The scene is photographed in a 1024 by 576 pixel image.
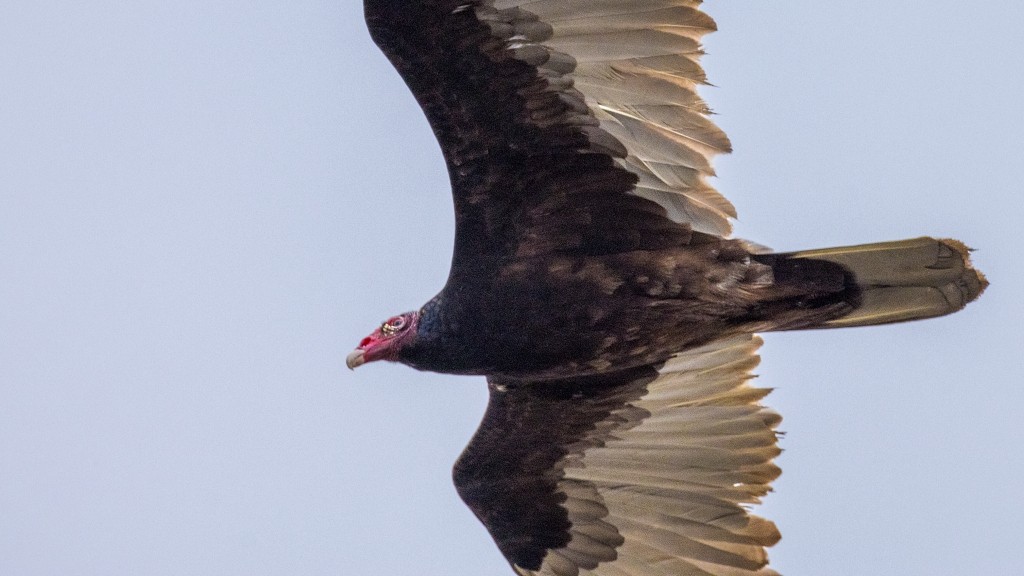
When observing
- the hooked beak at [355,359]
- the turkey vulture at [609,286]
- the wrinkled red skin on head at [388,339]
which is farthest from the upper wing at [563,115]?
the hooked beak at [355,359]

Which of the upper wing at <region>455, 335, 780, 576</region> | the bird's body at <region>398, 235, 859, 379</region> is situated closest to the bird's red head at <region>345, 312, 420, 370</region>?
the bird's body at <region>398, 235, 859, 379</region>

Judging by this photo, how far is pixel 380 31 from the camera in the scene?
6.71 meters

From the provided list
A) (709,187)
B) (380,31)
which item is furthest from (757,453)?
(380,31)

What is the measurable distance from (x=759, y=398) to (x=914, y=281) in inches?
49.4

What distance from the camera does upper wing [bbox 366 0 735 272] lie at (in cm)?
670

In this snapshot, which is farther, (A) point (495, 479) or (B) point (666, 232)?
(A) point (495, 479)

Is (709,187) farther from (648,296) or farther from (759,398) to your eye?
(759,398)

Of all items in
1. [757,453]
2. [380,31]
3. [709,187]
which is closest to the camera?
[380,31]

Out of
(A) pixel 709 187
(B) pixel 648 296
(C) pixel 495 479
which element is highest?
(A) pixel 709 187

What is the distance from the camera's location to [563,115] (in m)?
6.97

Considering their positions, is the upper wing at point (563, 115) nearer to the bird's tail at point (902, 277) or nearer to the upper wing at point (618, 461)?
the bird's tail at point (902, 277)

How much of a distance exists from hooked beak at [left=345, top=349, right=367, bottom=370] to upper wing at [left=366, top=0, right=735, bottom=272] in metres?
0.87

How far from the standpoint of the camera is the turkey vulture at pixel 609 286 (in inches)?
267

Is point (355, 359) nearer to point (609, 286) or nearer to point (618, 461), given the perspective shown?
point (609, 286)
